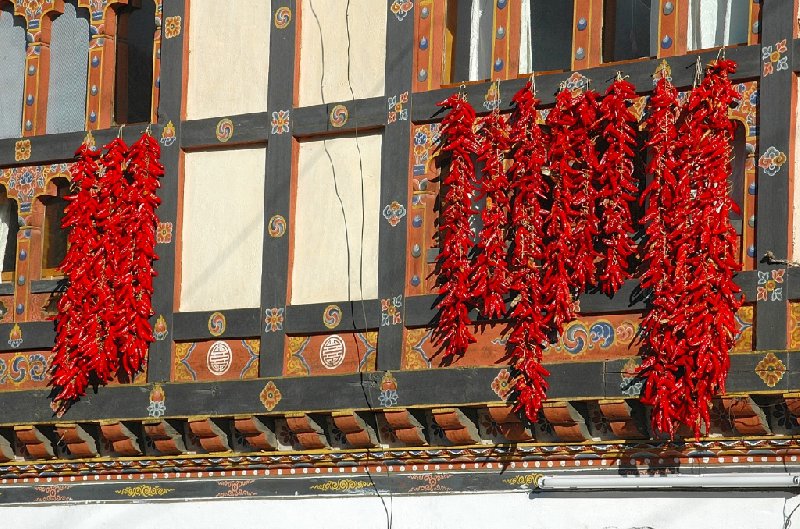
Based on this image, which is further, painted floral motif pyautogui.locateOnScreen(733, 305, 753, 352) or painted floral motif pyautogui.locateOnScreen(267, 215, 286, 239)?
painted floral motif pyautogui.locateOnScreen(267, 215, 286, 239)

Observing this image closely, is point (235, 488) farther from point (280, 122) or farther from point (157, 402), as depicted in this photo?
point (280, 122)

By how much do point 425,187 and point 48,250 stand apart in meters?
4.10

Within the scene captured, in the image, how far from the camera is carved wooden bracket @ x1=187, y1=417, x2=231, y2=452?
1772cm

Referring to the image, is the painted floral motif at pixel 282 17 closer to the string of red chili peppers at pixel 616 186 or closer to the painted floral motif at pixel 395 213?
the painted floral motif at pixel 395 213

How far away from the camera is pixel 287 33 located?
1798 centimetres

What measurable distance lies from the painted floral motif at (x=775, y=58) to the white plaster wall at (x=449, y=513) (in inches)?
126

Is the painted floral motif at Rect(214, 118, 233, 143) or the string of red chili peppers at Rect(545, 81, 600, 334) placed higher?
the painted floral motif at Rect(214, 118, 233, 143)

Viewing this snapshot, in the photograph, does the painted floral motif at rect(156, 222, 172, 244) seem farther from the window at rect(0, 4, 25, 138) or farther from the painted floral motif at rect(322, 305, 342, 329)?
the window at rect(0, 4, 25, 138)

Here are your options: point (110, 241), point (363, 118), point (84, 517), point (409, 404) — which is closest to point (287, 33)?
point (363, 118)

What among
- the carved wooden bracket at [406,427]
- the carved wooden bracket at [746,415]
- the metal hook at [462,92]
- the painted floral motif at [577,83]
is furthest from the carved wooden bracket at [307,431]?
the carved wooden bracket at [746,415]

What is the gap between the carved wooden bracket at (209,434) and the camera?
1772 centimetres

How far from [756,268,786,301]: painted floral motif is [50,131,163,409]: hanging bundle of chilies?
567 centimetres

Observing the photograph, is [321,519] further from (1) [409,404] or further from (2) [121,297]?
(2) [121,297]

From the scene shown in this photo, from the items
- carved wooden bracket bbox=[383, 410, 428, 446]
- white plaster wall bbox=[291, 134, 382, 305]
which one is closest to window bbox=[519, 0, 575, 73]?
white plaster wall bbox=[291, 134, 382, 305]
